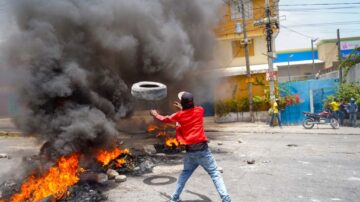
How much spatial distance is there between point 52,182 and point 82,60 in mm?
2820

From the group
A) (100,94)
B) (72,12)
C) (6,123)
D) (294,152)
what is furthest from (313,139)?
(6,123)

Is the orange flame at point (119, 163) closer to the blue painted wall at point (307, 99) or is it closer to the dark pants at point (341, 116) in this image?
the blue painted wall at point (307, 99)

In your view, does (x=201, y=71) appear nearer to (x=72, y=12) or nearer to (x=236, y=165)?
(x=236, y=165)

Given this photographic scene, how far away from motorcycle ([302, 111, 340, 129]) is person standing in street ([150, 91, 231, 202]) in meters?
11.5

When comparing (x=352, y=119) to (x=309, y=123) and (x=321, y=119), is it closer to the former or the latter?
(x=321, y=119)

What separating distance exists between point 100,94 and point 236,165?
12.5ft

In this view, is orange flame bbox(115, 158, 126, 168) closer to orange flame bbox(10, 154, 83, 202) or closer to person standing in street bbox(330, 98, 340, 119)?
orange flame bbox(10, 154, 83, 202)

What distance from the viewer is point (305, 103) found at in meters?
16.6

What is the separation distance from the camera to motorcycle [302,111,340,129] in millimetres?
14180

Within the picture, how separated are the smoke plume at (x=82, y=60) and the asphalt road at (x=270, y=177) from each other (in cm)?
133

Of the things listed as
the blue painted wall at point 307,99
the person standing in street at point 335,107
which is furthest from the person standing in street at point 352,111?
the blue painted wall at point 307,99

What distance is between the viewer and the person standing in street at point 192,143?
186 inches

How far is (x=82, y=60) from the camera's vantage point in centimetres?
686

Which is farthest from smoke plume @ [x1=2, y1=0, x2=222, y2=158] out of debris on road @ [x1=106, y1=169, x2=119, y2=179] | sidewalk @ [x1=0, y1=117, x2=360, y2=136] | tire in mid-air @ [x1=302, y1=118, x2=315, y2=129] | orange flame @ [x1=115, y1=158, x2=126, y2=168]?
tire in mid-air @ [x1=302, y1=118, x2=315, y2=129]
